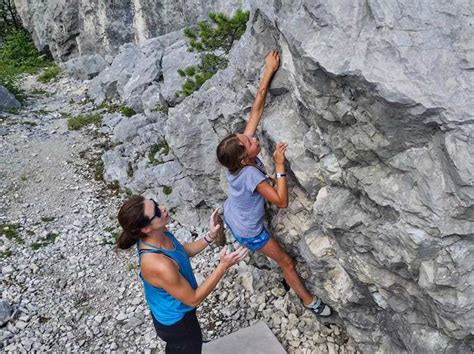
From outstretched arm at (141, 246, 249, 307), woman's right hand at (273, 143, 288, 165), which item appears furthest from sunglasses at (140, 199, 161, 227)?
woman's right hand at (273, 143, 288, 165)

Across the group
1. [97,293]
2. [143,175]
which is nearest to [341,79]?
[97,293]

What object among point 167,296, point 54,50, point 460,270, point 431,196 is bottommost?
point 54,50

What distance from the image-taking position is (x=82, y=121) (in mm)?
17578

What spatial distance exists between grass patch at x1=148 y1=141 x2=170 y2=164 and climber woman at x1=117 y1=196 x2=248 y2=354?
23.8ft

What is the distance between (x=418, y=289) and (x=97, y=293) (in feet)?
22.2

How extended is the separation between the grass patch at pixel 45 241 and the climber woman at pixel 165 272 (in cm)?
662

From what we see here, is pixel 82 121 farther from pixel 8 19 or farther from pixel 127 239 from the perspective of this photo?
pixel 8 19

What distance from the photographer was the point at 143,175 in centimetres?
1230

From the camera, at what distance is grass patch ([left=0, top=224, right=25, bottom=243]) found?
1137 cm

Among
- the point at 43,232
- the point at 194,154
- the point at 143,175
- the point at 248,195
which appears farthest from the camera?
the point at 143,175

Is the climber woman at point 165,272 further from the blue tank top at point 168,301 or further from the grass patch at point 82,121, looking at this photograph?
the grass patch at point 82,121

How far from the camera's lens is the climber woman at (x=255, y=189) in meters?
5.96

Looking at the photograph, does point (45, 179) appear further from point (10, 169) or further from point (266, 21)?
point (266, 21)

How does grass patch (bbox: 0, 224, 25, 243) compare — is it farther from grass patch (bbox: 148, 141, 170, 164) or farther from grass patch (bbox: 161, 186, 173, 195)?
grass patch (bbox: 148, 141, 170, 164)
